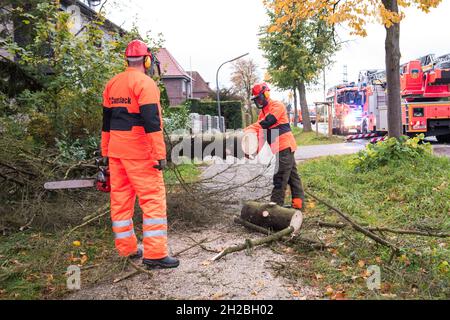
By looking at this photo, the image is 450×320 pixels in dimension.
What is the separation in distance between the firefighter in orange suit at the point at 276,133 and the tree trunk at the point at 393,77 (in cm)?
417

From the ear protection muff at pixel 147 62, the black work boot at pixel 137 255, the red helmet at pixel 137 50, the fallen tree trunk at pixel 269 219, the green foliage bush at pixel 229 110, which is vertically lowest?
the black work boot at pixel 137 255

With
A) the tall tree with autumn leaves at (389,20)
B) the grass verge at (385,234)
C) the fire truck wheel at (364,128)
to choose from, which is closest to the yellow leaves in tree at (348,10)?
the tall tree with autumn leaves at (389,20)

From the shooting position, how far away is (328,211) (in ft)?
19.7

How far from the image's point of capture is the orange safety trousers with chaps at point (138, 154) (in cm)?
388

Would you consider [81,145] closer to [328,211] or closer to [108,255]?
[108,255]

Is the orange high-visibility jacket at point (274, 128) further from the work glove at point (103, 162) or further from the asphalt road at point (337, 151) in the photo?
the asphalt road at point (337, 151)

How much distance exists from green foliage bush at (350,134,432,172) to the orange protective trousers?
17.9ft

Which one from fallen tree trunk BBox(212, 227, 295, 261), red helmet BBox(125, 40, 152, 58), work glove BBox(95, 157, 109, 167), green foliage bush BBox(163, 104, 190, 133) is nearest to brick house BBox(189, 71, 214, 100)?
green foliage bush BBox(163, 104, 190, 133)

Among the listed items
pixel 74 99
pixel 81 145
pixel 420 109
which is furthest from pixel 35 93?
pixel 420 109

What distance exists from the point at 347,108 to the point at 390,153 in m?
14.4

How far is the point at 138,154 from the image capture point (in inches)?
156

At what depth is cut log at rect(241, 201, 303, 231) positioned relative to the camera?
16.1ft

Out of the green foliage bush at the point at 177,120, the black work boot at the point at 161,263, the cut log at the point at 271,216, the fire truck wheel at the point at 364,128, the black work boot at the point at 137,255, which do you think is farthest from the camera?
the fire truck wheel at the point at 364,128

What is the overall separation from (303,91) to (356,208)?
70.7ft
